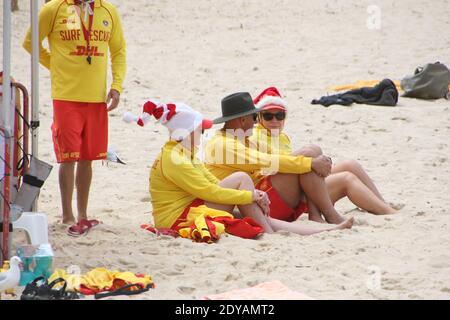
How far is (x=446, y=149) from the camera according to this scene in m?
8.56

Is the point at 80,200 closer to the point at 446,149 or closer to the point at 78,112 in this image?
the point at 78,112

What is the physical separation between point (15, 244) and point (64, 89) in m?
1.03

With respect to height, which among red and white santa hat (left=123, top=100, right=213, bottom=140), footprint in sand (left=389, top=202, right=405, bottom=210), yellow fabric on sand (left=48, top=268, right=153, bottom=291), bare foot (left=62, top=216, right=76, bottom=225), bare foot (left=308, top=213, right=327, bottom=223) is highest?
red and white santa hat (left=123, top=100, right=213, bottom=140)

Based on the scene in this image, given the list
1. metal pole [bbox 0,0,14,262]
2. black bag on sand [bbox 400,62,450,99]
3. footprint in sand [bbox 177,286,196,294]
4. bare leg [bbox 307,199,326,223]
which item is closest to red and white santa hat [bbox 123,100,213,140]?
bare leg [bbox 307,199,326,223]

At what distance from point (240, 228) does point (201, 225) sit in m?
0.27

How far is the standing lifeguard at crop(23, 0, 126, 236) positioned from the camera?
5.98 meters

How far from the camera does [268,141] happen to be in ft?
21.4

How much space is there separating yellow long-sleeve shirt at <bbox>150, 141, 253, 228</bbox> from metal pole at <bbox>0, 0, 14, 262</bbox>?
1.16 meters

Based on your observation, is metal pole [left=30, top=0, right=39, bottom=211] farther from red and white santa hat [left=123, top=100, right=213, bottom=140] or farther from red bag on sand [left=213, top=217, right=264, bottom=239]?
red bag on sand [left=213, top=217, right=264, bottom=239]

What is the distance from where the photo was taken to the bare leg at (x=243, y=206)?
19.5 ft

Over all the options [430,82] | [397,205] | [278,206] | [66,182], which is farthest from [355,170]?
[430,82]

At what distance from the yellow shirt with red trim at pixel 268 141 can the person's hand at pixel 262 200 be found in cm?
51

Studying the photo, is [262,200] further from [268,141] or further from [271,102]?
[271,102]
